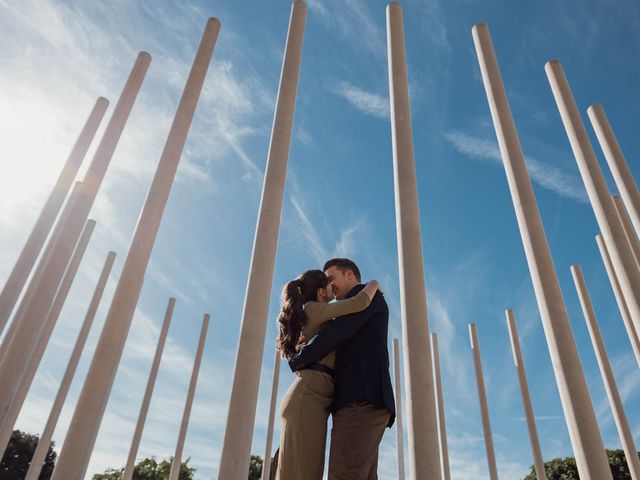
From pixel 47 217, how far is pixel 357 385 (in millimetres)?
25434

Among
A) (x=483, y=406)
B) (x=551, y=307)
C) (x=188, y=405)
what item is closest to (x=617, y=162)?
(x=551, y=307)

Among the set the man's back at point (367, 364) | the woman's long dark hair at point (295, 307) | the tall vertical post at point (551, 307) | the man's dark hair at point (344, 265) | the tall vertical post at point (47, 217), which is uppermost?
the tall vertical post at point (47, 217)

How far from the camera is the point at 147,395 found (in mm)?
40250

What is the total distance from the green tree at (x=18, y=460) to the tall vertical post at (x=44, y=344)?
30.8 meters

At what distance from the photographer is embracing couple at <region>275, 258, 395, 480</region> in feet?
16.2

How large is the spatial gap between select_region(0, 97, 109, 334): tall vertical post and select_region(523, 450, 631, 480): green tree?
59660 mm

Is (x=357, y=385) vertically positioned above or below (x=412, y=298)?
below

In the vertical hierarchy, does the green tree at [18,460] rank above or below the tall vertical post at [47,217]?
below

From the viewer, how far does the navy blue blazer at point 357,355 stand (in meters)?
5.11

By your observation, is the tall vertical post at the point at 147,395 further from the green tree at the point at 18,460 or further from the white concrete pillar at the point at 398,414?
the green tree at the point at 18,460

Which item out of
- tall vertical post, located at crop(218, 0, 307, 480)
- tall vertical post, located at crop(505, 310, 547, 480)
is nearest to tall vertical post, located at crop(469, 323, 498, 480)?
tall vertical post, located at crop(505, 310, 547, 480)

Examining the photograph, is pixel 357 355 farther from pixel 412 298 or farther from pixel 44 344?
pixel 44 344

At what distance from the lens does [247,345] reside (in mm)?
11750

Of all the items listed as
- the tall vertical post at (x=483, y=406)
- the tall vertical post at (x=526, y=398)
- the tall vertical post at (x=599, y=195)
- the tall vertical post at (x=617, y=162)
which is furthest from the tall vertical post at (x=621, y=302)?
the tall vertical post at (x=483, y=406)
